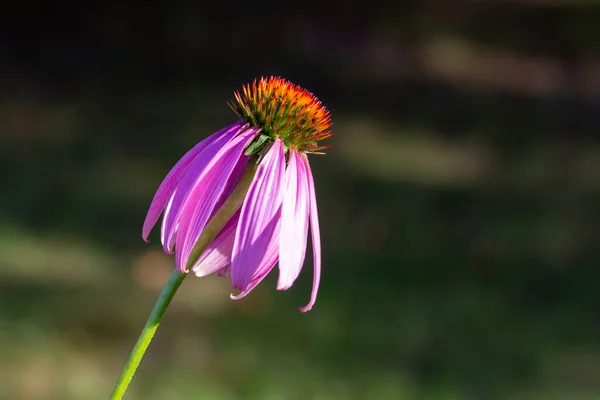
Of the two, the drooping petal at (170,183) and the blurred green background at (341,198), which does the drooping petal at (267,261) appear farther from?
the blurred green background at (341,198)

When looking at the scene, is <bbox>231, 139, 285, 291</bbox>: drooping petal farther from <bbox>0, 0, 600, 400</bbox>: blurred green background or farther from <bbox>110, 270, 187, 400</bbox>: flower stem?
<bbox>0, 0, 600, 400</bbox>: blurred green background

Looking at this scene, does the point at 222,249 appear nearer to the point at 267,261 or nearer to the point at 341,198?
the point at 267,261

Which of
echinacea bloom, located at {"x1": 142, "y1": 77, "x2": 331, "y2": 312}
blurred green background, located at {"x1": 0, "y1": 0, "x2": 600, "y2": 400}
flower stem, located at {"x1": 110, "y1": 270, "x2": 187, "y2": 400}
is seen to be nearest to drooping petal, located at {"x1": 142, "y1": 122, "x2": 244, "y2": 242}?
echinacea bloom, located at {"x1": 142, "y1": 77, "x2": 331, "y2": 312}

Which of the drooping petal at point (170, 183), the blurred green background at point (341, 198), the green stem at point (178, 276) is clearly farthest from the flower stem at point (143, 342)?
the blurred green background at point (341, 198)

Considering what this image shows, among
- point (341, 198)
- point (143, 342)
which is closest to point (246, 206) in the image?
point (143, 342)

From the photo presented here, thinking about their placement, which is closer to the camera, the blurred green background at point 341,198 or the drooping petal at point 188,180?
the drooping petal at point 188,180

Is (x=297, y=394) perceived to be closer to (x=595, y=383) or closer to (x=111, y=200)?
(x=595, y=383)

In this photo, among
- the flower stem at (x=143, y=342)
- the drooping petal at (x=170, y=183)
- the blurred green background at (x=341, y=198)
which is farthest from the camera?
the blurred green background at (x=341, y=198)
